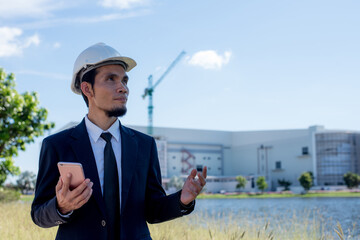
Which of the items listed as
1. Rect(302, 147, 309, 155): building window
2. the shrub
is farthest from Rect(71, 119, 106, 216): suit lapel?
Rect(302, 147, 309, 155): building window

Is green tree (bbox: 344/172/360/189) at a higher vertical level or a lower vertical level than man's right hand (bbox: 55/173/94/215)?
lower

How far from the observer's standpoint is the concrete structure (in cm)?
8631

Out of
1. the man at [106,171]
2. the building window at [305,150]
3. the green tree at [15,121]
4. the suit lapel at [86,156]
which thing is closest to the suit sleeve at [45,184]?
the man at [106,171]

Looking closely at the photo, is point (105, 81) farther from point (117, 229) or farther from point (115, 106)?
point (117, 229)

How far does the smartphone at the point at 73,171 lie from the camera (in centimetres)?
203

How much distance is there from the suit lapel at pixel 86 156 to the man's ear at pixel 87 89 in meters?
0.21

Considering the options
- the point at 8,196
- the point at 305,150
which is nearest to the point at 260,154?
the point at 305,150

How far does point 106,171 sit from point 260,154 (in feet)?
332

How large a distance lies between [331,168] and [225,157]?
2961 centimetres

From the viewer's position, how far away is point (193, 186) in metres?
2.44

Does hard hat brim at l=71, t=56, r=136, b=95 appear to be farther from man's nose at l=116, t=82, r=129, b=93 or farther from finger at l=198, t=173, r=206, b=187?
finger at l=198, t=173, r=206, b=187

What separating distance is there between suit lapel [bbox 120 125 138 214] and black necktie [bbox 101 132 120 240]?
0.14ft

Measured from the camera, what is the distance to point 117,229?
236 cm

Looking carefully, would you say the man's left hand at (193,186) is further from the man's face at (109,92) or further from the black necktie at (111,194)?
the man's face at (109,92)
